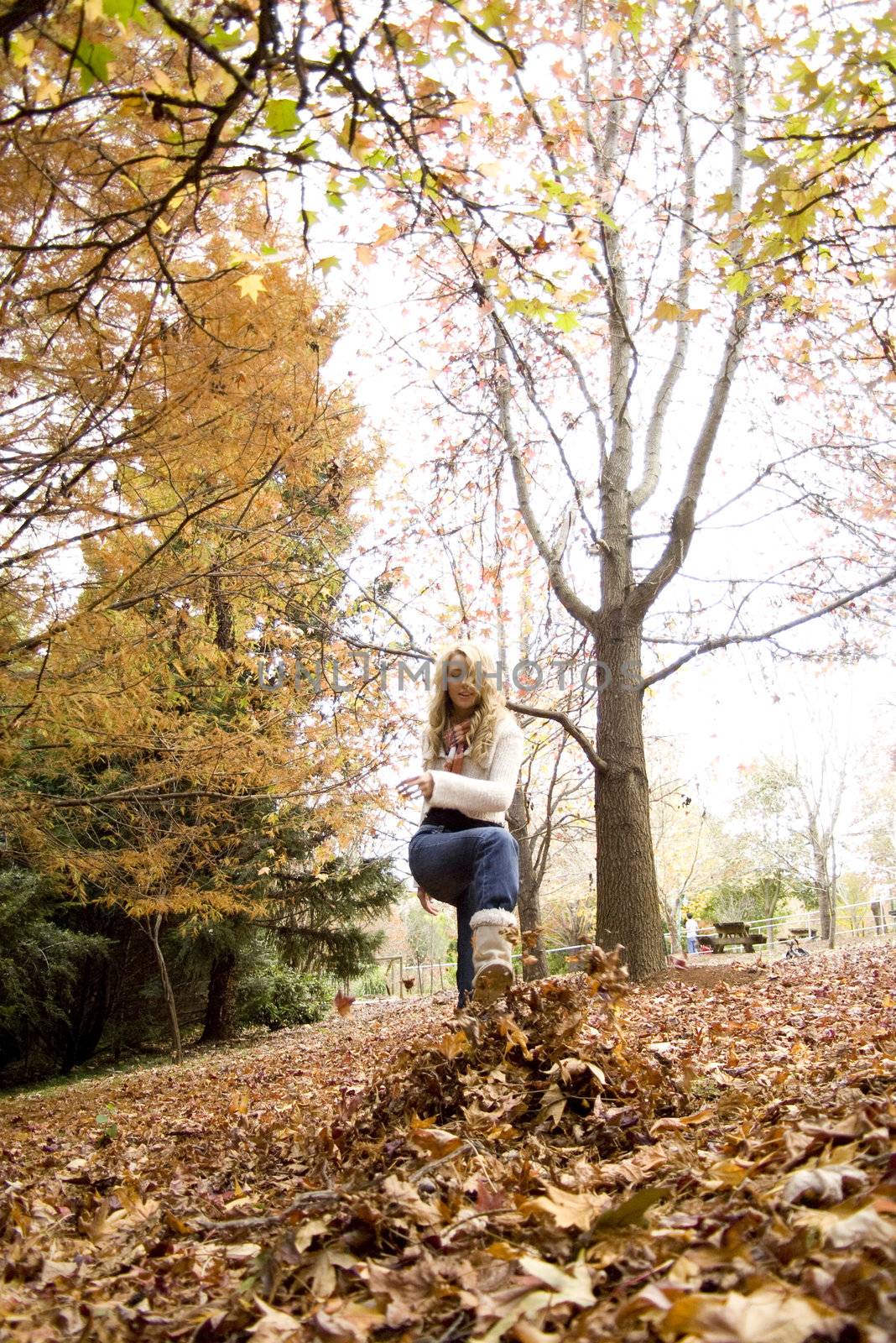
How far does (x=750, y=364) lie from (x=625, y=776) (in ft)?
12.6

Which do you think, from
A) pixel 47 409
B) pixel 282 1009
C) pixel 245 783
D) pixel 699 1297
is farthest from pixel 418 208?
pixel 282 1009

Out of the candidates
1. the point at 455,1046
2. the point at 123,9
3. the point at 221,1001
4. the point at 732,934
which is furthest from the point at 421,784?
the point at 732,934

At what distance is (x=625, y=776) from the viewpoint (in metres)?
6.69

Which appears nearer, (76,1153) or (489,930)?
(489,930)

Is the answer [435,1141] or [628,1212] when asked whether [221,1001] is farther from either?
[628,1212]

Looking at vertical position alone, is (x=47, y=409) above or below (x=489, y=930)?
above

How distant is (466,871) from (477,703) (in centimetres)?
72

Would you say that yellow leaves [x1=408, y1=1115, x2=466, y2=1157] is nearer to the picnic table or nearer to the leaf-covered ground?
the leaf-covered ground

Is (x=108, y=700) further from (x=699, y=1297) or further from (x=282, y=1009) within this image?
(x=282, y=1009)

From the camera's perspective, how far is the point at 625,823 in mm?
6602

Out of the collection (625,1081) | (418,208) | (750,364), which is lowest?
(625,1081)

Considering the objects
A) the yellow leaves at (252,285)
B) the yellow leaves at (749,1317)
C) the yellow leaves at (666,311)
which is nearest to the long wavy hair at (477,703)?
the yellow leaves at (252,285)

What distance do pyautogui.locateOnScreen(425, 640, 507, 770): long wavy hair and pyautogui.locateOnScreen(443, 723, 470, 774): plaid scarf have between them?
0.9 inches

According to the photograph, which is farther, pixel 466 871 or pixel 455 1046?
pixel 466 871
